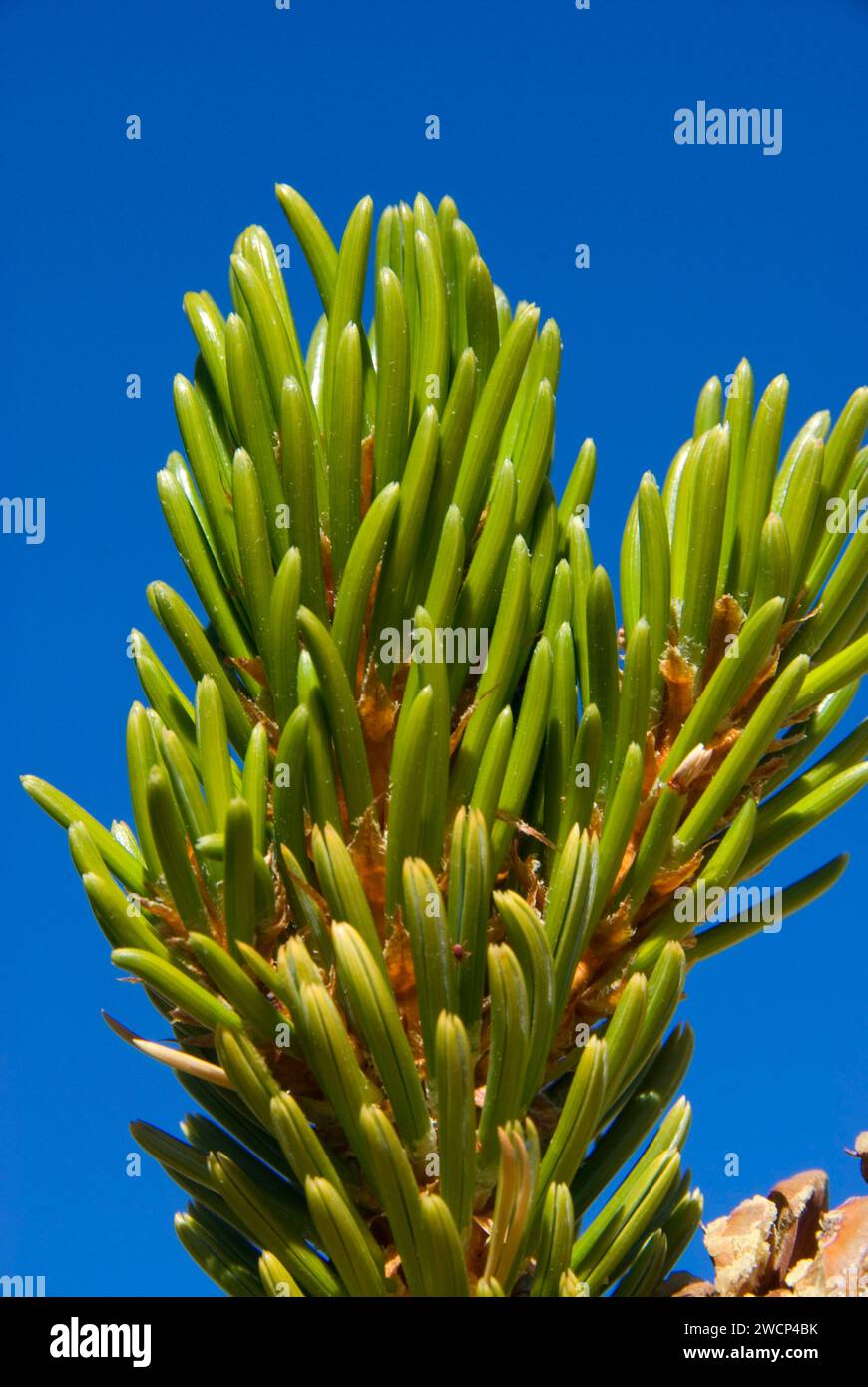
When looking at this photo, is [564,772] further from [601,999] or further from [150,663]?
[150,663]

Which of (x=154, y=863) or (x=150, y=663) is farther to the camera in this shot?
(x=150, y=663)

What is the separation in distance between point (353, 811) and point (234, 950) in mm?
223

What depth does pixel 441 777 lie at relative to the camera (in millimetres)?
1630

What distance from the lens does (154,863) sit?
5.53ft

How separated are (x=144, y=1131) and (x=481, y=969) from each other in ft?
1.81

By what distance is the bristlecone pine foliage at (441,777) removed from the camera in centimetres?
156

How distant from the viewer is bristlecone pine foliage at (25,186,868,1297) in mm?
1562

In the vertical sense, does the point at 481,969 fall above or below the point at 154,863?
below

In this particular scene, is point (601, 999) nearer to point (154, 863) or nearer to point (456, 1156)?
point (456, 1156)
